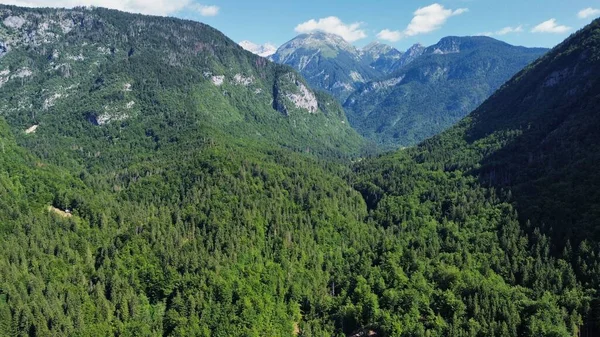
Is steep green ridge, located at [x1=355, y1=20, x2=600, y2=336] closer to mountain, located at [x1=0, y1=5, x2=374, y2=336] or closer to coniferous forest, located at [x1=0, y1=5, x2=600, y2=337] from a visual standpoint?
coniferous forest, located at [x1=0, y1=5, x2=600, y2=337]

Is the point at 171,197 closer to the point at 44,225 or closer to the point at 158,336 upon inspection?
the point at 44,225

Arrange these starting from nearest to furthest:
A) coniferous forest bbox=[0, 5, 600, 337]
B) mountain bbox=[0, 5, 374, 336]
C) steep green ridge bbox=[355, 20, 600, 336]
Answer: steep green ridge bbox=[355, 20, 600, 336] → coniferous forest bbox=[0, 5, 600, 337] → mountain bbox=[0, 5, 374, 336]

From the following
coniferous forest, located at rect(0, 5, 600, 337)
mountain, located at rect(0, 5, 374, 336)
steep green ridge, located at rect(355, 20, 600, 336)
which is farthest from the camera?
mountain, located at rect(0, 5, 374, 336)

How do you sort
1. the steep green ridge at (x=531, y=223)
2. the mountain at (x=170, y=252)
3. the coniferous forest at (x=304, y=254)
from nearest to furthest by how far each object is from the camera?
1. the steep green ridge at (x=531, y=223)
2. the coniferous forest at (x=304, y=254)
3. the mountain at (x=170, y=252)

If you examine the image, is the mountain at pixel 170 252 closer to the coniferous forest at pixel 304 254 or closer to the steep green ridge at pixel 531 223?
the coniferous forest at pixel 304 254

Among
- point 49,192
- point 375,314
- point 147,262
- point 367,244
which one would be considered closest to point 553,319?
point 375,314

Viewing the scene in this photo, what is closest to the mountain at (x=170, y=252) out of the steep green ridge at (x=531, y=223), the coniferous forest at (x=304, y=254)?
the coniferous forest at (x=304, y=254)

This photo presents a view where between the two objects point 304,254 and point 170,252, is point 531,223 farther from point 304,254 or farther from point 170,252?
point 170,252

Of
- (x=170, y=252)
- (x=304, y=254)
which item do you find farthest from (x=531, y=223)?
(x=170, y=252)

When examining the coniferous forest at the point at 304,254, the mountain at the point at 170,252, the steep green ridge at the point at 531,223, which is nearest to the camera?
the steep green ridge at the point at 531,223

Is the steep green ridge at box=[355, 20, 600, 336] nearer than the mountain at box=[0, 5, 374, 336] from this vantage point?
Yes

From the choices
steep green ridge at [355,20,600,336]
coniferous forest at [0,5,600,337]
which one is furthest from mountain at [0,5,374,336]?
steep green ridge at [355,20,600,336]
